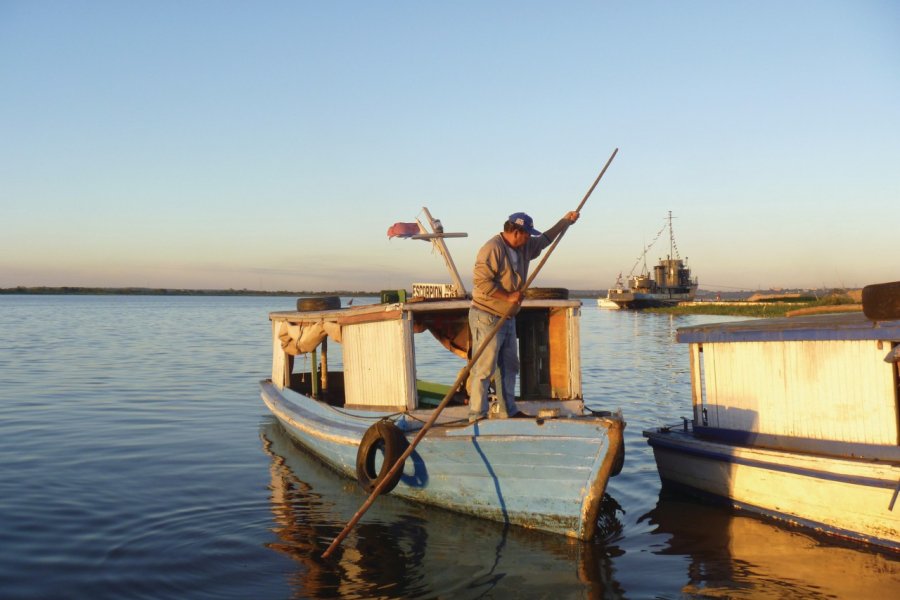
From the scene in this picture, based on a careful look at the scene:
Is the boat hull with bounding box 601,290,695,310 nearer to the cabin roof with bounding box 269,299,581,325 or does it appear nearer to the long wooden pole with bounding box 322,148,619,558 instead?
the cabin roof with bounding box 269,299,581,325

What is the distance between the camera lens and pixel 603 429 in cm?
785

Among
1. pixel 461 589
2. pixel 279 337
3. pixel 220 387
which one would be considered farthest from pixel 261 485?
pixel 220 387

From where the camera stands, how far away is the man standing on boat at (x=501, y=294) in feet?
29.1

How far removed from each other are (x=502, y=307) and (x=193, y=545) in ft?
14.8

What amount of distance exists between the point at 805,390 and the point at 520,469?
12.0ft

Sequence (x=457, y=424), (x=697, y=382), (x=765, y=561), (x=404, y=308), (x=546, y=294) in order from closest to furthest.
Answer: (x=765, y=561)
(x=457, y=424)
(x=404, y=308)
(x=546, y=294)
(x=697, y=382)

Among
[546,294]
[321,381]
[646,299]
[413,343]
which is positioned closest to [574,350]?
[546,294]

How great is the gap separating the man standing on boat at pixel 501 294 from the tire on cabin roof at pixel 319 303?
18.4 ft

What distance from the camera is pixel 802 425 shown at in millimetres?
9242

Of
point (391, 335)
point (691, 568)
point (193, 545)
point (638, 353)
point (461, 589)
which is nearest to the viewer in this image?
point (461, 589)

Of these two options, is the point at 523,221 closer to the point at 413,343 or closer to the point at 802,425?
the point at 413,343

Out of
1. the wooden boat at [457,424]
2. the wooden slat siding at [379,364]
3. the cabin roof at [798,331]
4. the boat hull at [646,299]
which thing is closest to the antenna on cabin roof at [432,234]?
the wooden boat at [457,424]

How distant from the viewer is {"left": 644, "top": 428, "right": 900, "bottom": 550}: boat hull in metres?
8.19

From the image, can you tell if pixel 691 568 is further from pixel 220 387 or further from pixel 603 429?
pixel 220 387
